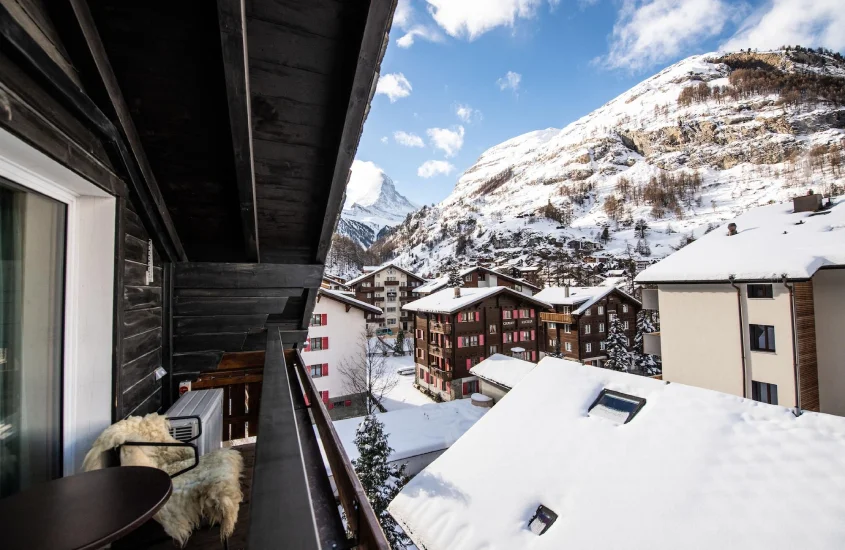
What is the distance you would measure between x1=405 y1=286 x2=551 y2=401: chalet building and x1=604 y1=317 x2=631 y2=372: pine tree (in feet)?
13.2

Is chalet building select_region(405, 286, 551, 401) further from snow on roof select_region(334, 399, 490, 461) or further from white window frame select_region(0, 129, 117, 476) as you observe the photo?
white window frame select_region(0, 129, 117, 476)

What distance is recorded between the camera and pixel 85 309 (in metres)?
1.60

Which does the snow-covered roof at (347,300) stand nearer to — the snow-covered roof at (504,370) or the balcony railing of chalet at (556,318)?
the snow-covered roof at (504,370)

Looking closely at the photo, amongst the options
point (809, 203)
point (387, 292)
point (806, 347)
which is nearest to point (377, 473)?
point (806, 347)

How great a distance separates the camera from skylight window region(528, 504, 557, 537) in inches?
154

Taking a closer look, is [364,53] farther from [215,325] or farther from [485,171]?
[485,171]

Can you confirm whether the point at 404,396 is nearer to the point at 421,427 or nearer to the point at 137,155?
the point at 421,427

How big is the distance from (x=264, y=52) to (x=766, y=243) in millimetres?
12313

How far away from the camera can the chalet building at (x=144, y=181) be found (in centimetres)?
97

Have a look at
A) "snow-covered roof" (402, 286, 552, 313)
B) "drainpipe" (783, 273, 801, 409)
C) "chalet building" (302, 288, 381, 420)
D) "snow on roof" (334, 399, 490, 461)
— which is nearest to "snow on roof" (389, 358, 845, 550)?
"snow on roof" (334, 399, 490, 461)

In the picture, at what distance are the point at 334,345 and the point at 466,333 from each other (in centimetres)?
680

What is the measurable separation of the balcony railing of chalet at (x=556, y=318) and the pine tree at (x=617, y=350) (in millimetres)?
2434

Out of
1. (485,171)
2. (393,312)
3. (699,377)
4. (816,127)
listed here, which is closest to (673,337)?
(699,377)

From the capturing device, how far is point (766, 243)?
9148mm
